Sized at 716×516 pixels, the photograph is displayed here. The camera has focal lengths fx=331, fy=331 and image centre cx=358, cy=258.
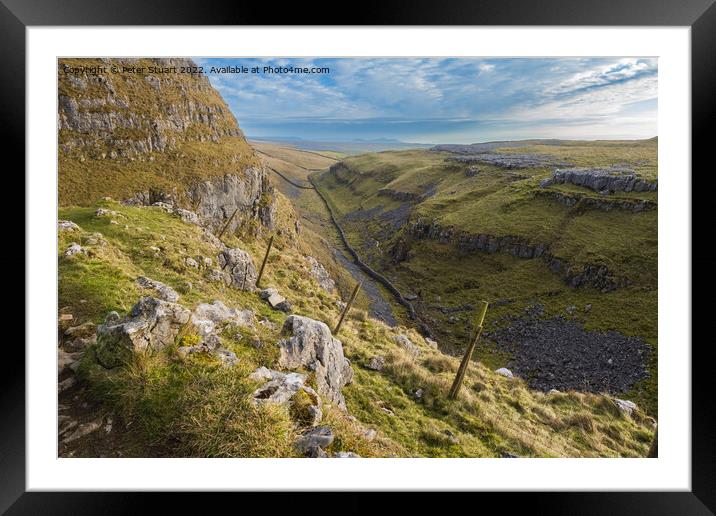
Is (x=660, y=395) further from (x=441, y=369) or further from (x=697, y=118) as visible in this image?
(x=441, y=369)

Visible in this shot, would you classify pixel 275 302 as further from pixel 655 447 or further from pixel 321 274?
pixel 321 274

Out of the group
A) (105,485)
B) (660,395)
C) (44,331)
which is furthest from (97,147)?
(660,395)

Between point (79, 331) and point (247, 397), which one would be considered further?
point (79, 331)

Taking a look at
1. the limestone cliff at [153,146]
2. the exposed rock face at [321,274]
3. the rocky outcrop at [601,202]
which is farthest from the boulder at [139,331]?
the rocky outcrop at [601,202]

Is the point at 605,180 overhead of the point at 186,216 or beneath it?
overhead

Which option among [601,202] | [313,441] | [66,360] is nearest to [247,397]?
[313,441]

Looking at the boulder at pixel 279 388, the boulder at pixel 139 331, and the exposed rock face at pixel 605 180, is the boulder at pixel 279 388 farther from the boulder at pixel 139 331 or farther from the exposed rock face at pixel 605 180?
the exposed rock face at pixel 605 180

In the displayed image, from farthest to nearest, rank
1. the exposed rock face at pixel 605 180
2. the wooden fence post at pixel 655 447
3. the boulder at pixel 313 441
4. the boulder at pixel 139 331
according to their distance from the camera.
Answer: the exposed rock face at pixel 605 180 → the wooden fence post at pixel 655 447 → the boulder at pixel 139 331 → the boulder at pixel 313 441

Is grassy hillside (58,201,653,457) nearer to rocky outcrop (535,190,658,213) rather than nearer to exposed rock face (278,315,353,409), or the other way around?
exposed rock face (278,315,353,409)
